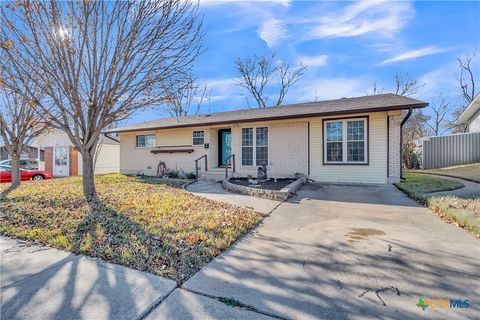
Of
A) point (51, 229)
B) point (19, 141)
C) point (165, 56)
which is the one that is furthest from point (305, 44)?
point (19, 141)

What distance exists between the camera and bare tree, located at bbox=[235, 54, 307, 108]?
2800 centimetres

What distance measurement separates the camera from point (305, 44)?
1253cm

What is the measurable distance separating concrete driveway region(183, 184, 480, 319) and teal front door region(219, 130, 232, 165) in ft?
27.7

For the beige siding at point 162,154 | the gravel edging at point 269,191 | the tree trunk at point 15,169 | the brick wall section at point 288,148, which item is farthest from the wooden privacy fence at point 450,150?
the tree trunk at point 15,169

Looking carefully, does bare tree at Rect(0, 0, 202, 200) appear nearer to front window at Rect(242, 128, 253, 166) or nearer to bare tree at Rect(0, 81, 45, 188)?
bare tree at Rect(0, 81, 45, 188)

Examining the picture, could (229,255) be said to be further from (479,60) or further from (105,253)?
(479,60)

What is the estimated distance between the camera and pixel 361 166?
9805 mm

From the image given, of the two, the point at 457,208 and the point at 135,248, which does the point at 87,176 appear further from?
the point at 457,208

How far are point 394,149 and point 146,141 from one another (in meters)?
Result: 13.0

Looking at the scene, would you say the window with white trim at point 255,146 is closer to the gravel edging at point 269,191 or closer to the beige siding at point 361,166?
the beige siding at point 361,166

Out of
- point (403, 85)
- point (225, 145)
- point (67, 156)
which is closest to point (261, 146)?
point (225, 145)

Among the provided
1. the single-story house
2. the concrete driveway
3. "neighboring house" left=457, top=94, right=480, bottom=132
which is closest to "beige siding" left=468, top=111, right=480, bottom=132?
"neighboring house" left=457, top=94, right=480, bottom=132

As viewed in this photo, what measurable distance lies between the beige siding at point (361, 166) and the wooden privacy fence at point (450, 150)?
32.8ft

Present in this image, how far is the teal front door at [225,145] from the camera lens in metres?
13.2
